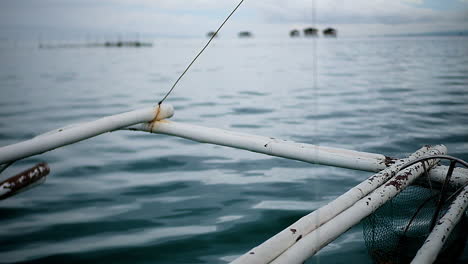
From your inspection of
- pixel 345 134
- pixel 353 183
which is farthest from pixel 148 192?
pixel 345 134

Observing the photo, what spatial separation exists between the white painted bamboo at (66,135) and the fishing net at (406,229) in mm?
2486

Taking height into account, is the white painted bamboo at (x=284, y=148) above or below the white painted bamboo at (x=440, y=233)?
above

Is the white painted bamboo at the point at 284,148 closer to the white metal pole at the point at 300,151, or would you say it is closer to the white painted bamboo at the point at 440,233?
the white metal pole at the point at 300,151

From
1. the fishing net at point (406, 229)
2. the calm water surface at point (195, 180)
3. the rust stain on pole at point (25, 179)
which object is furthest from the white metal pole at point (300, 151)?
the rust stain on pole at point (25, 179)

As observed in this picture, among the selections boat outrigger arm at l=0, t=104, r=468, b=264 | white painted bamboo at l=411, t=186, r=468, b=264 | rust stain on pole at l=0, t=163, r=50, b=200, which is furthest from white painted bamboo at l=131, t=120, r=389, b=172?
rust stain on pole at l=0, t=163, r=50, b=200

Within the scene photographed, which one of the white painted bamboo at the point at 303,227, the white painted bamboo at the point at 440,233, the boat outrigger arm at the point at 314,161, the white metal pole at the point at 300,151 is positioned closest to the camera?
the white painted bamboo at the point at 303,227

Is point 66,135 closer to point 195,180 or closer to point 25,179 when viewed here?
point 25,179

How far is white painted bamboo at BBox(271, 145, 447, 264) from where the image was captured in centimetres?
227

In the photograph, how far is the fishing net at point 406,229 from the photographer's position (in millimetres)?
3473

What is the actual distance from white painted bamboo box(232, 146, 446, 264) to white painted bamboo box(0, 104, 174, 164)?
1826mm

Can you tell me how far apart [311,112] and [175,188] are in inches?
288

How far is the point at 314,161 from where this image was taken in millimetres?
4039

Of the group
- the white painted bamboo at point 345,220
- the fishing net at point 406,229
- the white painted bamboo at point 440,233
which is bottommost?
the fishing net at point 406,229

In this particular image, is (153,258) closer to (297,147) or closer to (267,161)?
(297,147)
